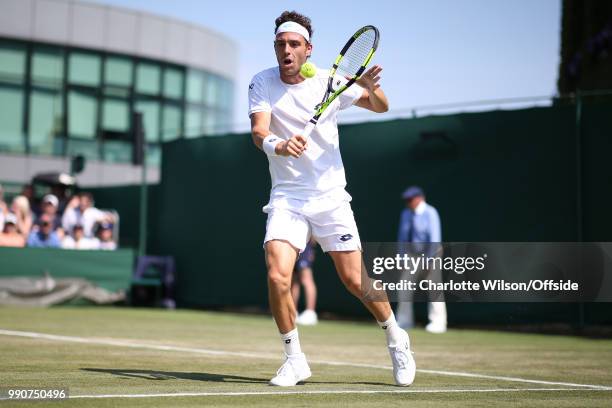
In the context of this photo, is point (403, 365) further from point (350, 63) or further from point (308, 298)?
point (308, 298)

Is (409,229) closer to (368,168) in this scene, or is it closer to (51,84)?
(368,168)

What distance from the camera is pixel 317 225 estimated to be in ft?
21.3

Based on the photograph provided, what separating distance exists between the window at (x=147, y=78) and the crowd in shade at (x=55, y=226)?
12.8 m

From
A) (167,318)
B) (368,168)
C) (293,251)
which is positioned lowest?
(167,318)

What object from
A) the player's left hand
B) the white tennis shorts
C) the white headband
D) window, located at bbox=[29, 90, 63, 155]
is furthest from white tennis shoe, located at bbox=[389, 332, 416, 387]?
window, located at bbox=[29, 90, 63, 155]

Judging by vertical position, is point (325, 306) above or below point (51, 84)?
below

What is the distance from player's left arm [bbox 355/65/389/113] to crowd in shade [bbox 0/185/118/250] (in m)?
11.3

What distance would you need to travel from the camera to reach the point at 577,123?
13.3m

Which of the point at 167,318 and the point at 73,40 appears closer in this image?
the point at 167,318

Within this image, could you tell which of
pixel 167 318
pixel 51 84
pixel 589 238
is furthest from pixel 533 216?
pixel 51 84

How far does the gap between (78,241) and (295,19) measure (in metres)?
12.0

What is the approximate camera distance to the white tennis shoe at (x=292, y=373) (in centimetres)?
631

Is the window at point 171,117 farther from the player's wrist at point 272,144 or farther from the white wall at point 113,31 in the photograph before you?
the player's wrist at point 272,144

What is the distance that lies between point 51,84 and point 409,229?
1926 centimetres
